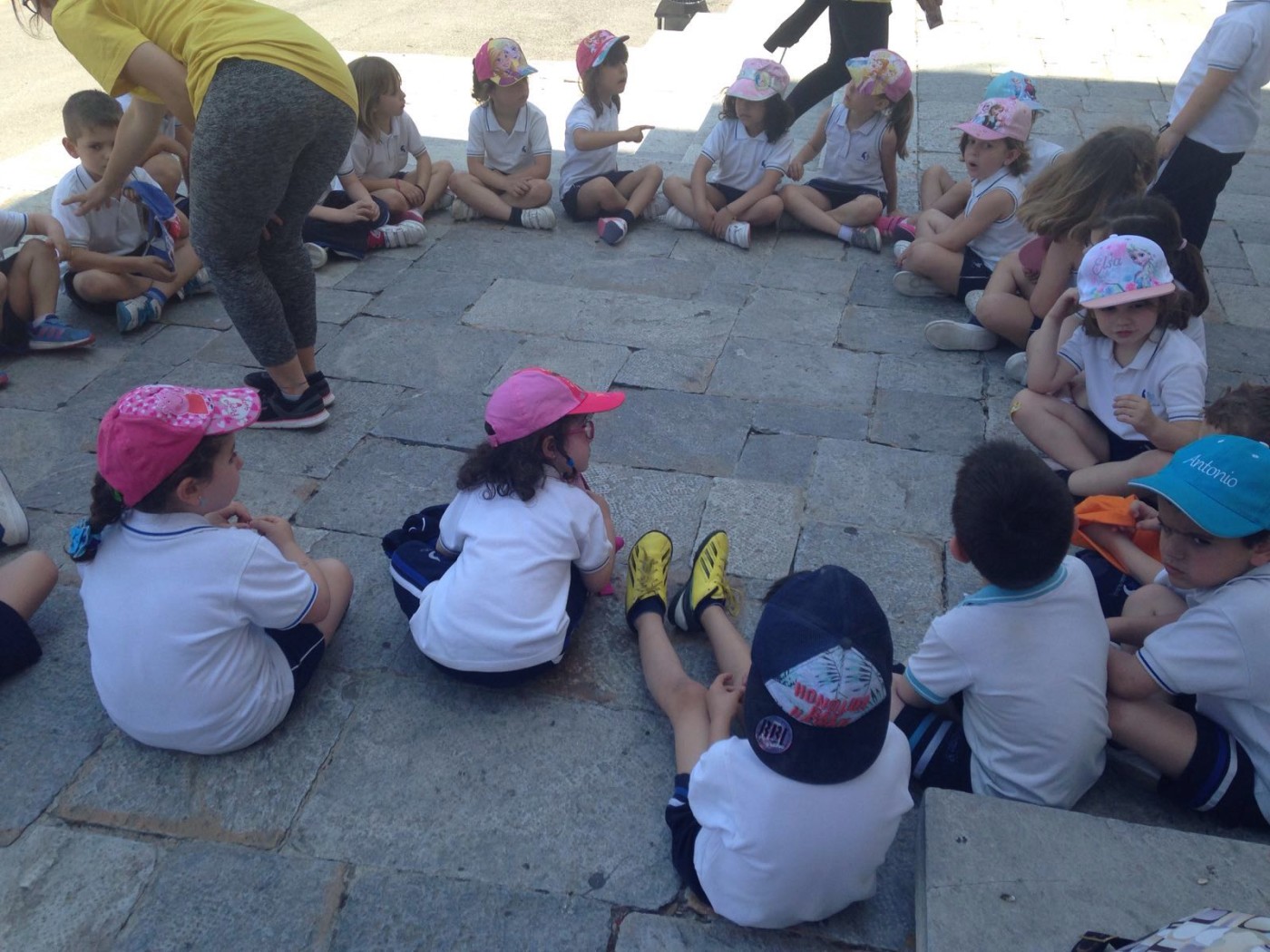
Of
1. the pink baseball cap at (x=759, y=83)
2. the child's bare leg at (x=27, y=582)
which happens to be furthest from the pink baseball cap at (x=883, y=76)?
the child's bare leg at (x=27, y=582)

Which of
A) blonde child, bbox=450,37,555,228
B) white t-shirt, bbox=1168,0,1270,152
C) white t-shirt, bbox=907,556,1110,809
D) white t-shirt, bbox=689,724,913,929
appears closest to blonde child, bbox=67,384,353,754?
white t-shirt, bbox=689,724,913,929

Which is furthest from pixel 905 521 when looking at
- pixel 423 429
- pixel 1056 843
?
pixel 423 429

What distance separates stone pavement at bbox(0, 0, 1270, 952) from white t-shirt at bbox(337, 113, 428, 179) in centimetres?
48

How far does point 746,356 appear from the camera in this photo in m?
4.21

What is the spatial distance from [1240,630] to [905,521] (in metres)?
1.23

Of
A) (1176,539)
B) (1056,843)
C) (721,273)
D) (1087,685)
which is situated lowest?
(721,273)

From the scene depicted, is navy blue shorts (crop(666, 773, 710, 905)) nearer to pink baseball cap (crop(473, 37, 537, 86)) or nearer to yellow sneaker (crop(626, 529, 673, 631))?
yellow sneaker (crop(626, 529, 673, 631))

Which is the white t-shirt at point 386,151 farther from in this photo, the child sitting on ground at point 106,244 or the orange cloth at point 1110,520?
the orange cloth at point 1110,520

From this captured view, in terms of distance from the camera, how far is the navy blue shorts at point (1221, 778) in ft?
7.09

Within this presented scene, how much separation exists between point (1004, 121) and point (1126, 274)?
1.65m

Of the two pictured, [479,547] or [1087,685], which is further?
[479,547]

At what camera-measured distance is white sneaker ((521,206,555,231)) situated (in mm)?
5375

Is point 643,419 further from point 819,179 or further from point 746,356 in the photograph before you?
point 819,179

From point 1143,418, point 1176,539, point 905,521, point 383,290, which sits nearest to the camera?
point 1176,539
